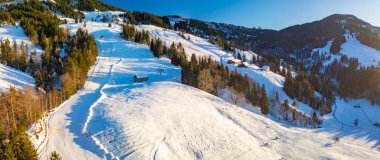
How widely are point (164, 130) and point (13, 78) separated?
43.8 m

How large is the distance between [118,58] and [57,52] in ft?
78.5

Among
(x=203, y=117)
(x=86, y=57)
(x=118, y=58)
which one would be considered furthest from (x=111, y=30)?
(x=203, y=117)

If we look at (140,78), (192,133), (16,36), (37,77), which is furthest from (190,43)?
(192,133)

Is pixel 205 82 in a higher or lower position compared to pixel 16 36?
lower

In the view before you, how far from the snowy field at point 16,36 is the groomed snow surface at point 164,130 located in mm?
33501

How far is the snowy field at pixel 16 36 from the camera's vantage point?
103 m

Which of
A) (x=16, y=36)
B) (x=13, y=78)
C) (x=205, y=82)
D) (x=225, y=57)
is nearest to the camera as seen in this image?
(x=13, y=78)

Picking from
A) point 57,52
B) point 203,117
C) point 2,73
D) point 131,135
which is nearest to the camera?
point 131,135

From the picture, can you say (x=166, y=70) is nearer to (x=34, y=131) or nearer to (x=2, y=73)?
(x=2, y=73)

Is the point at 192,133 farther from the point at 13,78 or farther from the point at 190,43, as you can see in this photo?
the point at 190,43

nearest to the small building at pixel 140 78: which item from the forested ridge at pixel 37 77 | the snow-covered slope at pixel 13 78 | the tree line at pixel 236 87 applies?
the tree line at pixel 236 87

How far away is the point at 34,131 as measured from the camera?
127 feet

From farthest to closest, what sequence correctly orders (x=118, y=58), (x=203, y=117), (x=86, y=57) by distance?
(x=118, y=58) < (x=86, y=57) < (x=203, y=117)

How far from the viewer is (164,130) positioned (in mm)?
46625
